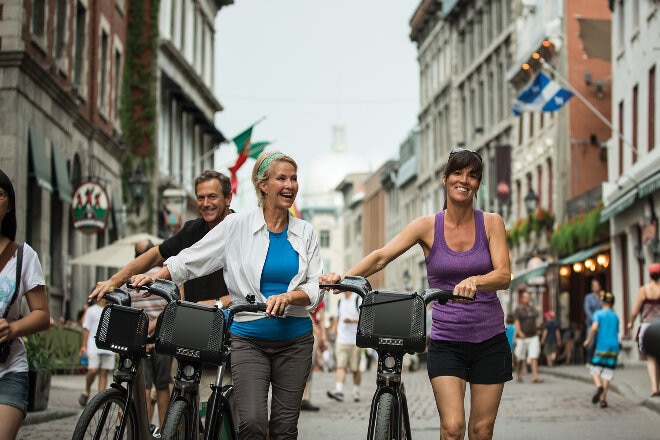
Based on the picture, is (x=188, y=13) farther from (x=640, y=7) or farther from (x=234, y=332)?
(x=234, y=332)

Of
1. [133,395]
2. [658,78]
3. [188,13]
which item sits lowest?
[133,395]

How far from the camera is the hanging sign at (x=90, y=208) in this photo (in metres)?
27.0

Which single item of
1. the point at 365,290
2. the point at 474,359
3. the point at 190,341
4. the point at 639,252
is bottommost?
the point at 474,359

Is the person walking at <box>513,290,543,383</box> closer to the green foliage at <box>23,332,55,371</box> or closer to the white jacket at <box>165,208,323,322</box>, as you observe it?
the green foliage at <box>23,332,55,371</box>

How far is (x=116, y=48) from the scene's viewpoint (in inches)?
1486

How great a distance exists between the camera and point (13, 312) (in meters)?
6.90

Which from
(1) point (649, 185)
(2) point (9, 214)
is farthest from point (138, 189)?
(2) point (9, 214)

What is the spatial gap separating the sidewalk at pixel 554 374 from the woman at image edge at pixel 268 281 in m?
7.49

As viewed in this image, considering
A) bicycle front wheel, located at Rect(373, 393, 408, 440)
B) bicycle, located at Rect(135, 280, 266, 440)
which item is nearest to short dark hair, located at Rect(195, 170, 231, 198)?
bicycle, located at Rect(135, 280, 266, 440)

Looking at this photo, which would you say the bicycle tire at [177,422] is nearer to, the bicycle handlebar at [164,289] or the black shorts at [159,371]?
the bicycle handlebar at [164,289]

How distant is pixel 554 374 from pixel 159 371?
2036cm

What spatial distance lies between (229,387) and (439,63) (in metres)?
68.3

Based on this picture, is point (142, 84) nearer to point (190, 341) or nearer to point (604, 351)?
point (604, 351)

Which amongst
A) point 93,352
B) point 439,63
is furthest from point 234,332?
point 439,63
